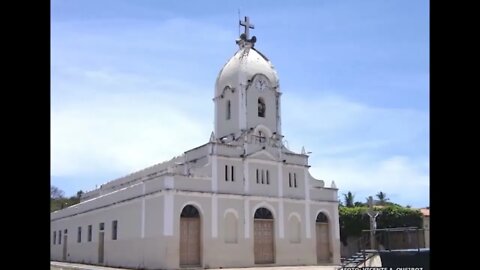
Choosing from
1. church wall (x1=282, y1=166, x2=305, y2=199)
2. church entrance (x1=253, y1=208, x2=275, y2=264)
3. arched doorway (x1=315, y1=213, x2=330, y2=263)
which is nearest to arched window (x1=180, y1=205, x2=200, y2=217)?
church entrance (x1=253, y1=208, x2=275, y2=264)

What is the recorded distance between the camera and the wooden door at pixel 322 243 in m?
36.7

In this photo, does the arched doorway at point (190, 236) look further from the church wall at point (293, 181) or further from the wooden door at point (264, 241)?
the church wall at point (293, 181)

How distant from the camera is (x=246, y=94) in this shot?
3572 cm

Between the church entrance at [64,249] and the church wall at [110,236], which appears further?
the church entrance at [64,249]

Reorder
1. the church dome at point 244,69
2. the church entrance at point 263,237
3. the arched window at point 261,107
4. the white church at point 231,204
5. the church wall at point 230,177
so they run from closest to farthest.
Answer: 1. the white church at point 231,204
2. the church wall at point 230,177
3. the church entrance at point 263,237
4. the church dome at point 244,69
5. the arched window at point 261,107

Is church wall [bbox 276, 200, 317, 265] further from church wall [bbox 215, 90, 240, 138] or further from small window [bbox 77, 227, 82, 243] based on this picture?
small window [bbox 77, 227, 82, 243]

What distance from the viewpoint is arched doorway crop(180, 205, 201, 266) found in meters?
30.2

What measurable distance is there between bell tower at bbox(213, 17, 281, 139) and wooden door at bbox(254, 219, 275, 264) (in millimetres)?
6060

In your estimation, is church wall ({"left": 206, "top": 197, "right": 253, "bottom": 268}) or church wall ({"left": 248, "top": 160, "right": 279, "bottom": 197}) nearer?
church wall ({"left": 206, "top": 197, "right": 253, "bottom": 268})

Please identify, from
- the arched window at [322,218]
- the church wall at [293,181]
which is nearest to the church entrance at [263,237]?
the church wall at [293,181]

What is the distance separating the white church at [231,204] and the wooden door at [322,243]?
71 millimetres

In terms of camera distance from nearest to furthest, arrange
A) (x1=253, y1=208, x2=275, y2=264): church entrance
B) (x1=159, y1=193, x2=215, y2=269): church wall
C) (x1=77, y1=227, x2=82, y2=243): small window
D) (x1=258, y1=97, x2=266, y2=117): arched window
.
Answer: (x1=159, y1=193, x2=215, y2=269): church wall → (x1=253, y1=208, x2=275, y2=264): church entrance → (x1=258, y1=97, x2=266, y2=117): arched window → (x1=77, y1=227, x2=82, y2=243): small window

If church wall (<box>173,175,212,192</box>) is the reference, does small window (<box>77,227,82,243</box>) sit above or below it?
below
